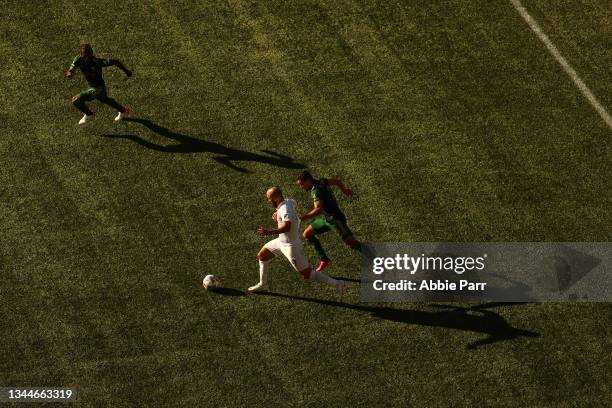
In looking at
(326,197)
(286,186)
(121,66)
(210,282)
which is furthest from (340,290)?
(121,66)

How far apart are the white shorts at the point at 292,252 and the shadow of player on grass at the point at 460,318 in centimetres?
70

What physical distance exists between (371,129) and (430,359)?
5.87 m

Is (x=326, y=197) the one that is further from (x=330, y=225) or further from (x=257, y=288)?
(x=257, y=288)

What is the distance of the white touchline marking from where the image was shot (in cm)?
2294

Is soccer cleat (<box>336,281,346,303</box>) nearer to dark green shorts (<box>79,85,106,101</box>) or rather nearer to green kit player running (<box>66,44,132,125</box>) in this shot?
green kit player running (<box>66,44,132,125</box>)

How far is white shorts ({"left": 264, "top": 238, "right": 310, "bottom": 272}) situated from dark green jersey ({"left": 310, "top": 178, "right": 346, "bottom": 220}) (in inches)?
35.1

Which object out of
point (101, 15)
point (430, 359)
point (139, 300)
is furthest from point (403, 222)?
point (101, 15)

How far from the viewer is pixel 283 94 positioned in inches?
928

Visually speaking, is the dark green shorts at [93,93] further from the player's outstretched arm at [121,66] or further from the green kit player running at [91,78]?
the player's outstretched arm at [121,66]

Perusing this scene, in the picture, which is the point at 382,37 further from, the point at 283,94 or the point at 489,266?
the point at 489,266

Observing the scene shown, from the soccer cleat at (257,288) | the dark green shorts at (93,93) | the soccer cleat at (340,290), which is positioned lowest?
the soccer cleat at (340,290)

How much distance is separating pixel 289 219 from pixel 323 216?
4.86ft

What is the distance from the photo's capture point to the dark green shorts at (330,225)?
19.8m

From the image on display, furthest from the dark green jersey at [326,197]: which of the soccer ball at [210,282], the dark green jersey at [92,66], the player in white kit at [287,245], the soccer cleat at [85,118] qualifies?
the soccer cleat at [85,118]
